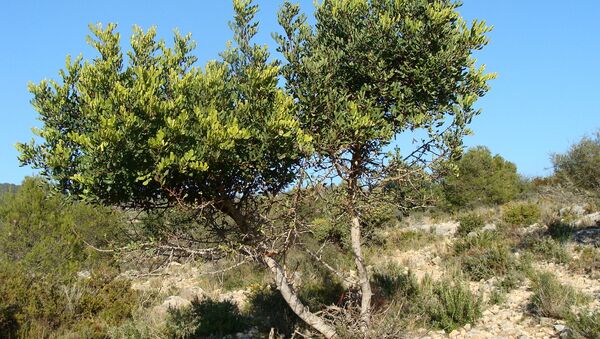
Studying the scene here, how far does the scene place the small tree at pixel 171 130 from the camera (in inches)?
186

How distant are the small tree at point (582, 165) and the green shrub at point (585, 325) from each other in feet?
31.2

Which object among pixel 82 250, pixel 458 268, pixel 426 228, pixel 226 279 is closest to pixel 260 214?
pixel 458 268

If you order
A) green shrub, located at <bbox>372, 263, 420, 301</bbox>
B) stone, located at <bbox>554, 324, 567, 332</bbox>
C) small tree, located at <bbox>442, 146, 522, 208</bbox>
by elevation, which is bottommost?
stone, located at <bbox>554, 324, 567, 332</bbox>

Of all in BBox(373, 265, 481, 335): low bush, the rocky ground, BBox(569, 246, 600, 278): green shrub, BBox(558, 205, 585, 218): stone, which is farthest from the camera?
BBox(558, 205, 585, 218): stone

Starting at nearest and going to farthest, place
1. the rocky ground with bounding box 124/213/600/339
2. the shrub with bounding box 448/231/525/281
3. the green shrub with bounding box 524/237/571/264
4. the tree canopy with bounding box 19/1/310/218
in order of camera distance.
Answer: the tree canopy with bounding box 19/1/310/218 < the rocky ground with bounding box 124/213/600/339 < the shrub with bounding box 448/231/525/281 < the green shrub with bounding box 524/237/571/264

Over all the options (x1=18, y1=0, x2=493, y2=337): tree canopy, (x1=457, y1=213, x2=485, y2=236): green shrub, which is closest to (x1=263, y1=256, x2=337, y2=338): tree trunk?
(x1=18, y1=0, x2=493, y2=337): tree canopy

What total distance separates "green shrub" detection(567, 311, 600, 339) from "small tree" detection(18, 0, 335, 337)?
4.47 meters

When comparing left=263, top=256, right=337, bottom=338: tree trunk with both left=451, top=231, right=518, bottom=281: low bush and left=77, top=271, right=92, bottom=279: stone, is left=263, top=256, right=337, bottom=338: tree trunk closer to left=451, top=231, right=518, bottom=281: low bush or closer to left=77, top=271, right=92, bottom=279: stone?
left=451, top=231, right=518, bottom=281: low bush

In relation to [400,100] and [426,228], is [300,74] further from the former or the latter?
[426,228]

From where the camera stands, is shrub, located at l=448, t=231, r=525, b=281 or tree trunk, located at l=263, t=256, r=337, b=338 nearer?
tree trunk, located at l=263, t=256, r=337, b=338

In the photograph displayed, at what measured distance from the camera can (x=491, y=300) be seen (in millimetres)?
9797

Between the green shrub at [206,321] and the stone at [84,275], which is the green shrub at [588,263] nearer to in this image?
the green shrub at [206,321]

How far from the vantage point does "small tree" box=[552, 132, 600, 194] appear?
1554 centimetres

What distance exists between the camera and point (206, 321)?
1016 centimetres
